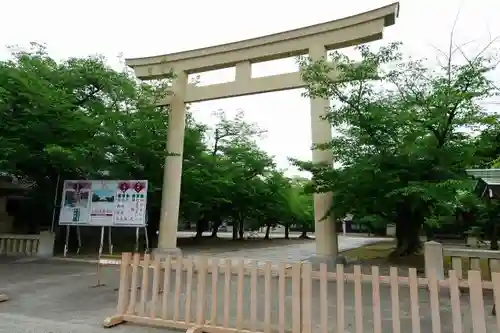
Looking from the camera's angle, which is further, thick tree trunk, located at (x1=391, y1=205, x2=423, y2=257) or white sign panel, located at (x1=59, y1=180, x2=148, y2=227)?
thick tree trunk, located at (x1=391, y1=205, x2=423, y2=257)

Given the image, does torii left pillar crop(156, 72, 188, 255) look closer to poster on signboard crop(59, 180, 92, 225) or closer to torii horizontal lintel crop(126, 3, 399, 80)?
torii horizontal lintel crop(126, 3, 399, 80)

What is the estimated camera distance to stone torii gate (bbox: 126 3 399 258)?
33.3ft

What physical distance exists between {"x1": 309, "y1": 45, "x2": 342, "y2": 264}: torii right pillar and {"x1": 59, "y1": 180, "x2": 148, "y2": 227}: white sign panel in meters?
5.33

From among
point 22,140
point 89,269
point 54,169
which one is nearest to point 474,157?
point 89,269

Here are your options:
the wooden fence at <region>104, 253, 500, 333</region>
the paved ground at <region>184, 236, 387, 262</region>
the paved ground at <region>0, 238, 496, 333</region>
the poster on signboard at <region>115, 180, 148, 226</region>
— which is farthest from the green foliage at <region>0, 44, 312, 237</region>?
the wooden fence at <region>104, 253, 500, 333</region>

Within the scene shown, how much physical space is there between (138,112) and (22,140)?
11.8 ft

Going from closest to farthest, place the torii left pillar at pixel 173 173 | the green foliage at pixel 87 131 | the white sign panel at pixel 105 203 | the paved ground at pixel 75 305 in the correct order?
the paved ground at pixel 75 305 < the green foliage at pixel 87 131 < the white sign panel at pixel 105 203 < the torii left pillar at pixel 173 173

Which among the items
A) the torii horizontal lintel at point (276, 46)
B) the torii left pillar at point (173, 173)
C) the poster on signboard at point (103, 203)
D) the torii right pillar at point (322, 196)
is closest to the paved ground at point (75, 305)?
the torii right pillar at point (322, 196)

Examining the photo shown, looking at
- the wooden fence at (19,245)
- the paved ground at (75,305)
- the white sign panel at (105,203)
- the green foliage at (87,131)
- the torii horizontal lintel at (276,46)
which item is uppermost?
the torii horizontal lintel at (276,46)

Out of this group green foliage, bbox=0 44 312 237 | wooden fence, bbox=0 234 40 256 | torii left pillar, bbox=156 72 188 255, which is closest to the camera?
green foliage, bbox=0 44 312 237

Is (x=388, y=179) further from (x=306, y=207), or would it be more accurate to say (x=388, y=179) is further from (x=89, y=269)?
(x=306, y=207)

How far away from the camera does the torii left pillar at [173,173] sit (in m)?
12.5

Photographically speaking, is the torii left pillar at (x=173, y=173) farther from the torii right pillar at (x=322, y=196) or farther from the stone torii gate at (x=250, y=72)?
the torii right pillar at (x=322, y=196)

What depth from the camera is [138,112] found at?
502 inches
